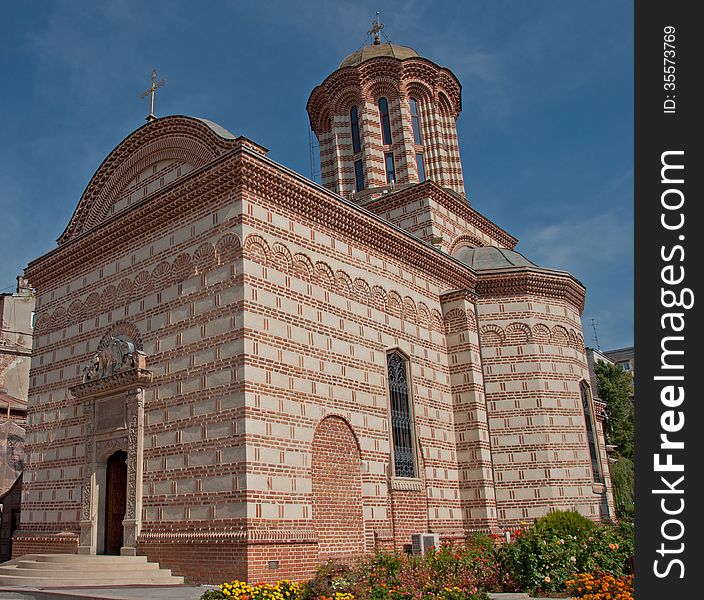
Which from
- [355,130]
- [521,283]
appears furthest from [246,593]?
[355,130]

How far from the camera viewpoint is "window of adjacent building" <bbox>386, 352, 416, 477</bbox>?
14.5 meters

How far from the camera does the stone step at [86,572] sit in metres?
11.2

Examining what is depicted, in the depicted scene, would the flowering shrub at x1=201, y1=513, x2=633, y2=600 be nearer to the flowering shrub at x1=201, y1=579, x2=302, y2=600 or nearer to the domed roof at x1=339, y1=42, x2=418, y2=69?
the flowering shrub at x1=201, y1=579, x2=302, y2=600

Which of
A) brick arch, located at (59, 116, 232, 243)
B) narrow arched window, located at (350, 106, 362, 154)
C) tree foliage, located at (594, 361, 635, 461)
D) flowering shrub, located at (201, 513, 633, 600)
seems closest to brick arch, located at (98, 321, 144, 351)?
brick arch, located at (59, 116, 232, 243)

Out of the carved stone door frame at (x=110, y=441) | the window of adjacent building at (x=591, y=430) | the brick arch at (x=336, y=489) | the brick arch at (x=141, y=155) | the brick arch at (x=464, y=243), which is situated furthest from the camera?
the brick arch at (x=464, y=243)

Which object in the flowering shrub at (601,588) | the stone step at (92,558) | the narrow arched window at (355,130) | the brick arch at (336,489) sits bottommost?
the flowering shrub at (601,588)

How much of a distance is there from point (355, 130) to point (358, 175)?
64.8 inches

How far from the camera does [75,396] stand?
14352mm

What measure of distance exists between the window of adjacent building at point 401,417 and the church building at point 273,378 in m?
0.06

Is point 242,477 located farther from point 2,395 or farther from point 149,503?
point 2,395

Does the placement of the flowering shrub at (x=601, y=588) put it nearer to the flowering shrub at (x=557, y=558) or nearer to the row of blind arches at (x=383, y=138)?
the flowering shrub at (x=557, y=558)

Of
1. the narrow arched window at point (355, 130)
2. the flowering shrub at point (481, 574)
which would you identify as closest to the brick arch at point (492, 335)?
the flowering shrub at point (481, 574)

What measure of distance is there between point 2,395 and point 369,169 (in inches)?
615
